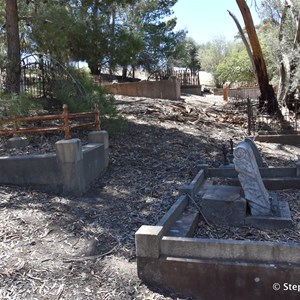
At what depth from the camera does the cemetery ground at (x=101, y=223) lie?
3793 millimetres

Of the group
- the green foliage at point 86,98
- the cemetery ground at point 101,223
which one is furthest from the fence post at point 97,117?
the cemetery ground at point 101,223

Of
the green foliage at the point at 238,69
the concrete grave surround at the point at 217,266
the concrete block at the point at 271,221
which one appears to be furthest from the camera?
the green foliage at the point at 238,69

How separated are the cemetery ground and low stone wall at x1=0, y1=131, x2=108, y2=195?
0.18 metres

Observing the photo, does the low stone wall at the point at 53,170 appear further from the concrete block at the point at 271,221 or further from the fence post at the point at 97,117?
the concrete block at the point at 271,221

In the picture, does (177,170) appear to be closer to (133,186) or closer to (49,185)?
(133,186)

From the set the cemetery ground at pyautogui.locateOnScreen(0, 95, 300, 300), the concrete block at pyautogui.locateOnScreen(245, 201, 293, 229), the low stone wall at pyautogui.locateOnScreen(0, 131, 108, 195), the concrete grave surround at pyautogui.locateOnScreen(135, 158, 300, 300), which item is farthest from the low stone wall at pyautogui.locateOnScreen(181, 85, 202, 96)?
the concrete grave surround at pyautogui.locateOnScreen(135, 158, 300, 300)

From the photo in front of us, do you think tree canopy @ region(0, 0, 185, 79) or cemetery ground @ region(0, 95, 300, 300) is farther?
A: tree canopy @ region(0, 0, 185, 79)

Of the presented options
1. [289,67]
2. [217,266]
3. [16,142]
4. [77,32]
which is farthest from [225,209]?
[289,67]

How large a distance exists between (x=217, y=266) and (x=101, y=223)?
1.94 m

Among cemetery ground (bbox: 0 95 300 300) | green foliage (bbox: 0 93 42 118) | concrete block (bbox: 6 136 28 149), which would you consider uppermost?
green foliage (bbox: 0 93 42 118)

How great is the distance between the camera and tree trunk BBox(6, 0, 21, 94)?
843 centimetres

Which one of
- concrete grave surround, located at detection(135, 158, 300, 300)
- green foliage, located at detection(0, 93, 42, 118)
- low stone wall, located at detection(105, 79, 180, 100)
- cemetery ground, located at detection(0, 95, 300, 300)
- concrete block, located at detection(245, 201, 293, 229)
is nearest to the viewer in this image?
concrete grave surround, located at detection(135, 158, 300, 300)

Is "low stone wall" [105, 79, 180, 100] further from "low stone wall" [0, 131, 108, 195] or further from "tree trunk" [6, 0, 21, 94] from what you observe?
"low stone wall" [0, 131, 108, 195]

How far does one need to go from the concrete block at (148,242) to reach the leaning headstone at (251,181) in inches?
58.2
